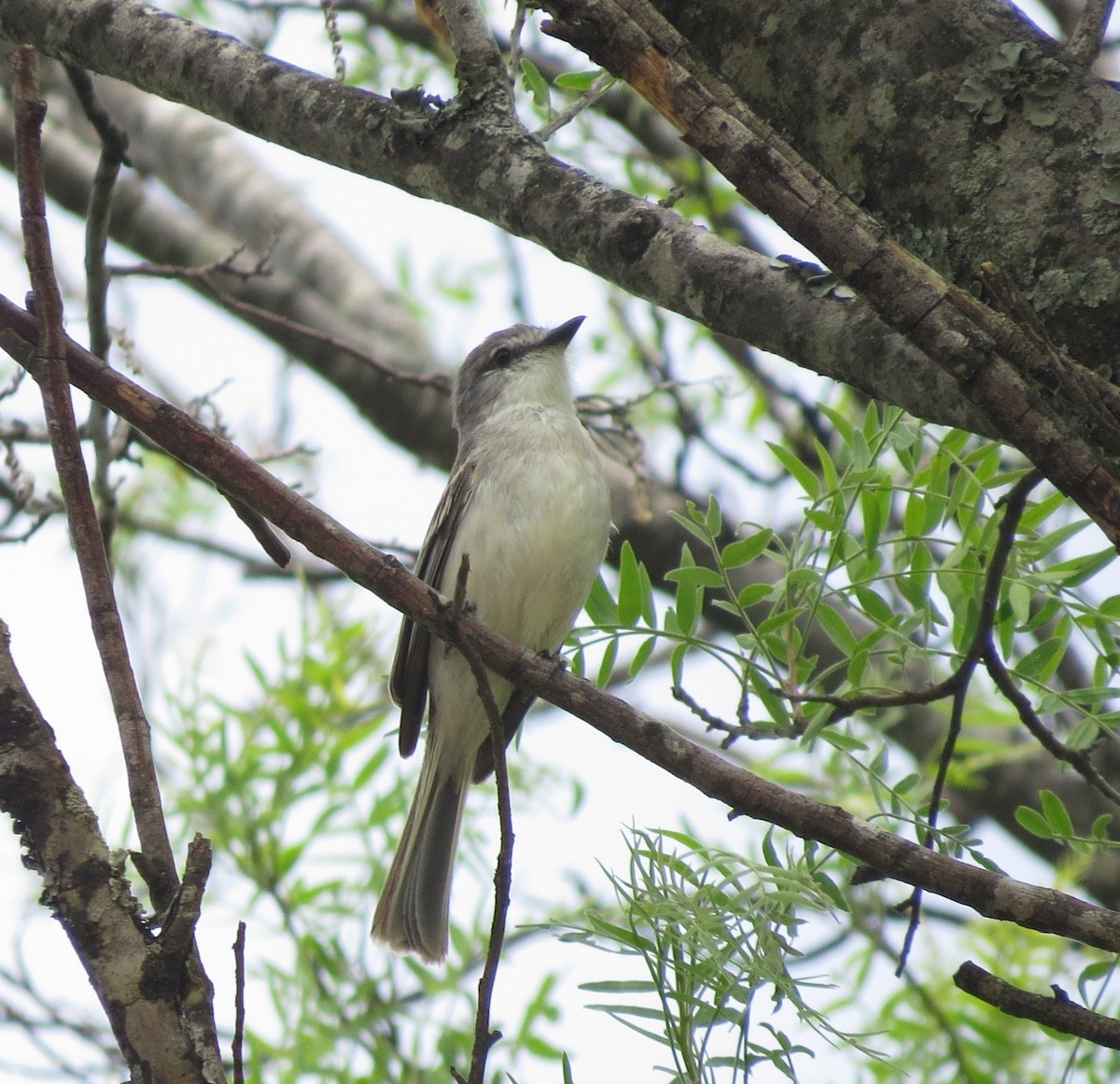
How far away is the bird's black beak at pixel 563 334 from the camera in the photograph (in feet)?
19.6

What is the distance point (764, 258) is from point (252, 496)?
1.13 m

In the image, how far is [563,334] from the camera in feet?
19.7

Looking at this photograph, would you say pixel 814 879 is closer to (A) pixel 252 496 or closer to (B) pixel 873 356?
(B) pixel 873 356

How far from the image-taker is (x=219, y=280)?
782 centimetres

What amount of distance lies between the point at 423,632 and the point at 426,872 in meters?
0.85

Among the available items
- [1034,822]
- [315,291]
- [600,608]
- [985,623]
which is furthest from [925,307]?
[315,291]

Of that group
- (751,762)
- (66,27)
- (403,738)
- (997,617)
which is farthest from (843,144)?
(751,762)

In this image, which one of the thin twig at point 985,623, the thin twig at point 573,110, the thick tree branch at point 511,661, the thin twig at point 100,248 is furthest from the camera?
the thin twig at point 100,248

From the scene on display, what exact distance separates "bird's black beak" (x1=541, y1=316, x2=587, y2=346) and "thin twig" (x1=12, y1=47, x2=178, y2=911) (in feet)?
12.6

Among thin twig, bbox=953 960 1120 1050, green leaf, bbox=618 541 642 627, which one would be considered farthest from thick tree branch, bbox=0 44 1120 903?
thin twig, bbox=953 960 1120 1050

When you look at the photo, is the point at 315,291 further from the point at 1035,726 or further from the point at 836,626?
the point at 1035,726

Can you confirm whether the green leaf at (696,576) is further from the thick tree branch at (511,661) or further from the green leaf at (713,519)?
the thick tree branch at (511,661)

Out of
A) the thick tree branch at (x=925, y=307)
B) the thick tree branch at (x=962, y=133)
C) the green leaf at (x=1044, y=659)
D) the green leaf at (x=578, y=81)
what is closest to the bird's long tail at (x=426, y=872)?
the green leaf at (x=1044, y=659)

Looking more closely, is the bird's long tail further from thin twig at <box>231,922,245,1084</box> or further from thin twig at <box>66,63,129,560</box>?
thin twig at <box>231,922,245,1084</box>
